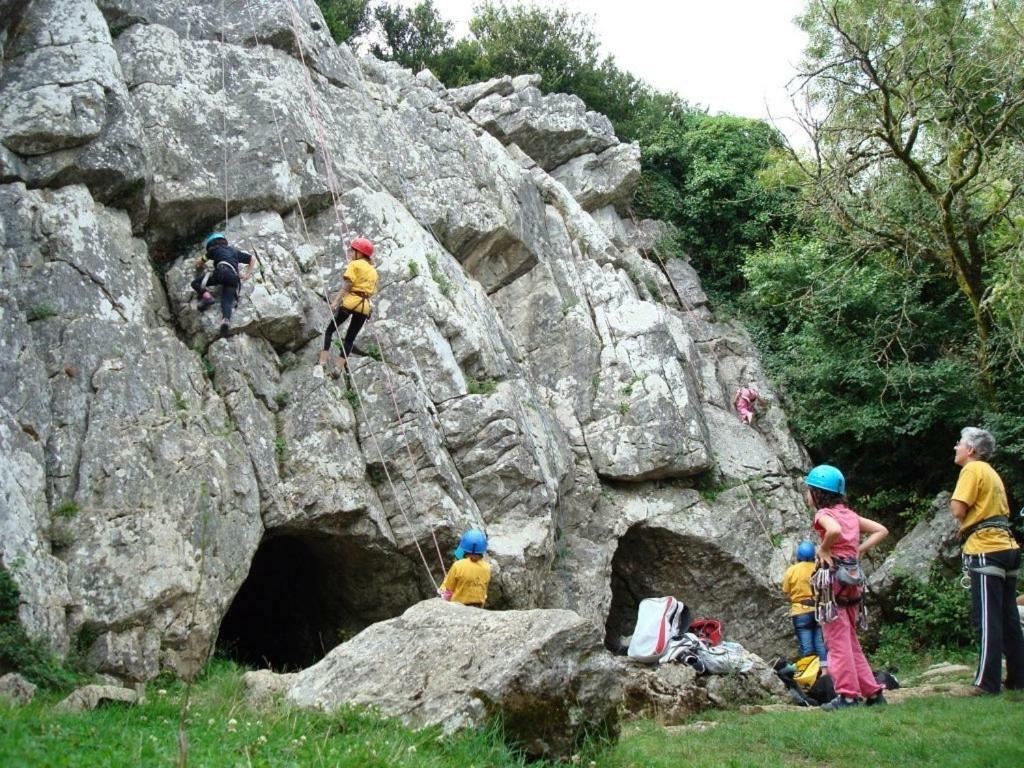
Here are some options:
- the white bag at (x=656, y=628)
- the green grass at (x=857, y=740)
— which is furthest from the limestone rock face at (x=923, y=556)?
the green grass at (x=857, y=740)

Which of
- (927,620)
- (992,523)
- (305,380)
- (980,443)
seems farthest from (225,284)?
(927,620)

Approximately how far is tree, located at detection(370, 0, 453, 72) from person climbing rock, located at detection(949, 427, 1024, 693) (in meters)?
23.6

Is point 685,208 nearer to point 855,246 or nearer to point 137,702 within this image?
point 855,246

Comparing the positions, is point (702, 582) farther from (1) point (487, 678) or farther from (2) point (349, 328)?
(1) point (487, 678)

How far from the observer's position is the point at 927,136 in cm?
1784

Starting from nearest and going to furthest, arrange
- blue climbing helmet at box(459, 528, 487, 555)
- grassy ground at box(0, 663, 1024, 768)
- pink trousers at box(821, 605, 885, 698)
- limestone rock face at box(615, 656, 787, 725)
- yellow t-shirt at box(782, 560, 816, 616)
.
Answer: grassy ground at box(0, 663, 1024, 768) → pink trousers at box(821, 605, 885, 698) → limestone rock face at box(615, 656, 787, 725) → blue climbing helmet at box(459, 528, 487, 555) → yellow t-shirt at box(782, 560, 816, 616)

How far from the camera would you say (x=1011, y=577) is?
28.1 feet

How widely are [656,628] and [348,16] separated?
22780 millimetres

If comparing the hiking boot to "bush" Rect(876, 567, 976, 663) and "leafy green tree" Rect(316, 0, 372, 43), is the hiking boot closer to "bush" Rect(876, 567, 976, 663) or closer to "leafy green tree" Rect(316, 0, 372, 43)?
"bush" Rect(876, 567, 976, 663)

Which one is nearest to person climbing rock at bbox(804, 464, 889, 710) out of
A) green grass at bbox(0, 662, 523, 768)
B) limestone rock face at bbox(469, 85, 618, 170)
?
green grass at bbox(0, 662, 523, 768)

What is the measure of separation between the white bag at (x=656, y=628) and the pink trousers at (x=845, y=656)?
2.83 meters

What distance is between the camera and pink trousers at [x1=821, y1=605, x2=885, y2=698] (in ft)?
28.0

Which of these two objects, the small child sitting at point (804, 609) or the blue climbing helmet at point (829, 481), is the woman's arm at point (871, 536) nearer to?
the blue climbing helmet at point (829, 481)

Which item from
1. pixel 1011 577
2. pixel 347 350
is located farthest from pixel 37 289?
pixel 1011 577
